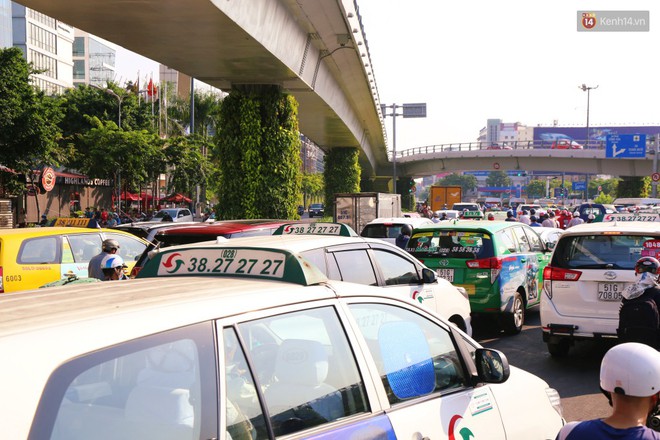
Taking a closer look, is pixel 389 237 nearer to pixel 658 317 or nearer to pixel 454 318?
pixel 454 318

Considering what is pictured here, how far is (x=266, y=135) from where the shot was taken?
21.9m

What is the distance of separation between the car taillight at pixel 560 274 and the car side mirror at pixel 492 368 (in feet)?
18.4

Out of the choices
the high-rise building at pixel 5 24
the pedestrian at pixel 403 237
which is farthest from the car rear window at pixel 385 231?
the high-rise building at pixel 5 24

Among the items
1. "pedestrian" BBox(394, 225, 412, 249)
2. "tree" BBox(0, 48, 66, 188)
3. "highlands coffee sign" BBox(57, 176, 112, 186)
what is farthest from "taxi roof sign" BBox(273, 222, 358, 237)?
"highlands coffee sign" BBox(57, 176, 112, 186)

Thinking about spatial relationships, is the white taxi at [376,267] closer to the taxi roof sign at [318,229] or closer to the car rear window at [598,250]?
the taxi roof sign at [318,229]

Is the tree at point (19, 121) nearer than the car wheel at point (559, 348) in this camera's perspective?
No

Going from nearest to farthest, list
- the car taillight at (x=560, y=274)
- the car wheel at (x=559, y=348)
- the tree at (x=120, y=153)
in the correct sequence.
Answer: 1. the car taillight at (x=560, y=274)
2. the car wheel at (x=559, y=348)
3. the tree at (x=120, y=153)

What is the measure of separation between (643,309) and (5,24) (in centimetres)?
7908

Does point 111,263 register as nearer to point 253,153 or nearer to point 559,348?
point 559,348

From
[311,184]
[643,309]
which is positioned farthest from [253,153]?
[311,184]

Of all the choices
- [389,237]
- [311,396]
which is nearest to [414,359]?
[311,396]

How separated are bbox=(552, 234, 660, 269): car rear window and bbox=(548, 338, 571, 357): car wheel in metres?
1.28

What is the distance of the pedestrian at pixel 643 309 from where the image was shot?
21.6ft

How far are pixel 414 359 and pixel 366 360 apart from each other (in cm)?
53
